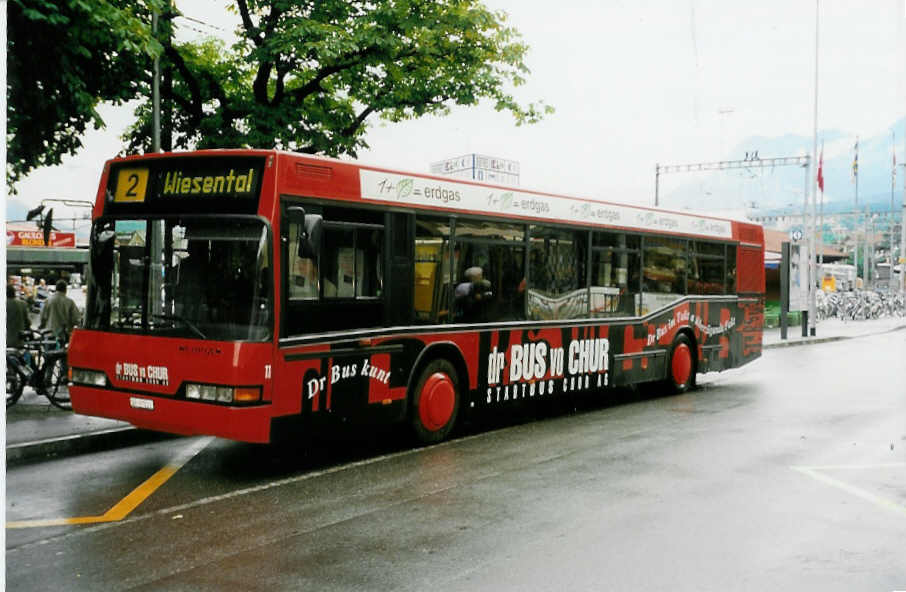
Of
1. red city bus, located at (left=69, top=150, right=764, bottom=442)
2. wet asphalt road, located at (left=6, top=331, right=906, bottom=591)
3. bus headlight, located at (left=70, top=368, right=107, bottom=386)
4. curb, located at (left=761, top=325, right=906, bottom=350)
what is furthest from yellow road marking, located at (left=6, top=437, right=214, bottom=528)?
curb, located at (left=761, top=325, right=906, bottom=350)

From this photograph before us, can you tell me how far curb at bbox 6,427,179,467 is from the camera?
853cm

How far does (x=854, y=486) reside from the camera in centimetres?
Result: 737

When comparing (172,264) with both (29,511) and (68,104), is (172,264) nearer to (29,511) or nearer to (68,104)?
(29,511)

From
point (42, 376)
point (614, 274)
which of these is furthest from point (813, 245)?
point (42, 376)

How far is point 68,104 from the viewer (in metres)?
9.87

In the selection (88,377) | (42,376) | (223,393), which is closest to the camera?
(223,393)

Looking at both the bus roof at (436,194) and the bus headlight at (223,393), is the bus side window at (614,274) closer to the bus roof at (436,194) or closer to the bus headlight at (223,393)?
the bus roof at (436,194)

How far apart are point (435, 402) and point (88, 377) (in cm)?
345

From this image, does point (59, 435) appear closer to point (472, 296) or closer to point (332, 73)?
point (472, 296)

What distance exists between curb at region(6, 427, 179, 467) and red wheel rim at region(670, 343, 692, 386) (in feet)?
25.6

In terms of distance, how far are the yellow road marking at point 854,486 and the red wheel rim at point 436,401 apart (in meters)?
3.55

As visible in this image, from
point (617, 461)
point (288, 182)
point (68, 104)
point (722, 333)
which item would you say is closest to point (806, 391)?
point (722, 333)

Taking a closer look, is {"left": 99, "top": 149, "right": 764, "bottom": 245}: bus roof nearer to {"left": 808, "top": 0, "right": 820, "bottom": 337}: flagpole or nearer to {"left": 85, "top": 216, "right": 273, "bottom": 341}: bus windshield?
{"left": 85, "top": 216, "right": 273, "bottom": 341}: bus windshield

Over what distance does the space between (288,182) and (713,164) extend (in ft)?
108
